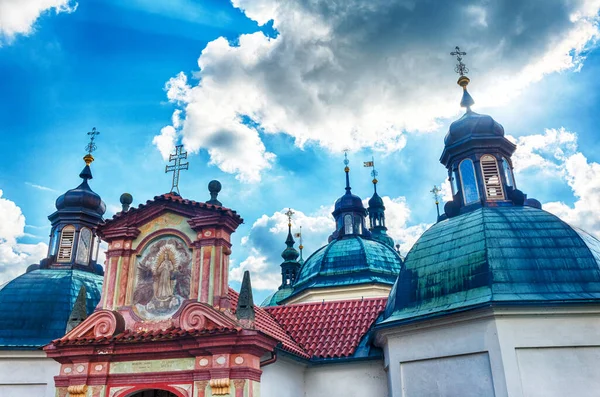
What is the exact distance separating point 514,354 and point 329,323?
6447 millimetres

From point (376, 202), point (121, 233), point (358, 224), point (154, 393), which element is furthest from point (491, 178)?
point (376, 202)

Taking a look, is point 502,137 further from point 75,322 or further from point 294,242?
point 294,242

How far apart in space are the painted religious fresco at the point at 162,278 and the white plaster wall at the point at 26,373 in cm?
554

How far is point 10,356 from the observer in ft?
55.9

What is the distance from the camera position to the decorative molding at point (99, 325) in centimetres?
1333

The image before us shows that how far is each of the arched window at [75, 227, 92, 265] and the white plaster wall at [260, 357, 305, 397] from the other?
11673 mm

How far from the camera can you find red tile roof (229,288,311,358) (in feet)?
46.8

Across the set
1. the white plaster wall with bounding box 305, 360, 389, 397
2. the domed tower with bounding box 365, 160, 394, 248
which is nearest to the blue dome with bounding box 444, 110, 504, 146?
the white plaster wall with bounding box 305, 360, 389, 397

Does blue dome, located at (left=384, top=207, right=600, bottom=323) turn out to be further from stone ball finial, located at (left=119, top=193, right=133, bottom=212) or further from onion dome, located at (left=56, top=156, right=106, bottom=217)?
onion dome, located at (left=56, top=156, right=106, bottom=217)

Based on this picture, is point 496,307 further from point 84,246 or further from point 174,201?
point 84,246

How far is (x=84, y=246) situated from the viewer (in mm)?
22438

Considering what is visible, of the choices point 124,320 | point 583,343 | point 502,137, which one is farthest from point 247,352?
point 502,137

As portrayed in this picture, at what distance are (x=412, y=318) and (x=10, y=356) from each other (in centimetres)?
1272

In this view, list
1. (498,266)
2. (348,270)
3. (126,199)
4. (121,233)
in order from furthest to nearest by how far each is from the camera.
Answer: (348,270), (126,199), (121,233), (498,266)
